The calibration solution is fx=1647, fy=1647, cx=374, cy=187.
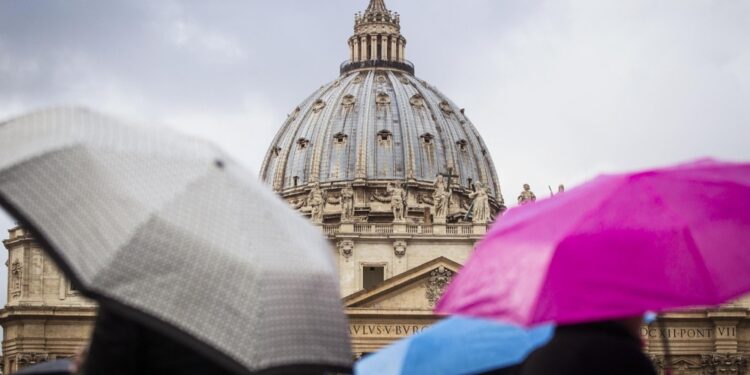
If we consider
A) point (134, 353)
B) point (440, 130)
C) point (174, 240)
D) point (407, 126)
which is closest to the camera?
point (134, 353)

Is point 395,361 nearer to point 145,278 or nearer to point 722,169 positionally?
point 722,169

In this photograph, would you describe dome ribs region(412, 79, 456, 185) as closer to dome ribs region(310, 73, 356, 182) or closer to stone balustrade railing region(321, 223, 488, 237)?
dome ribs region(310, 73, 356, 182)

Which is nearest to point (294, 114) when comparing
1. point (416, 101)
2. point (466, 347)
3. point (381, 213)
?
point (416, 101)

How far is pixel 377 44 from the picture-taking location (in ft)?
380

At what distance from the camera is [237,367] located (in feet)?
19.6

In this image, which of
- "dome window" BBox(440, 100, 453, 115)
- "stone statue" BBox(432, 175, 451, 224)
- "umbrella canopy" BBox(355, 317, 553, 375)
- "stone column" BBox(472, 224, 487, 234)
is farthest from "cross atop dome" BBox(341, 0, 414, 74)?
"umbrella canopy" BBox(355, 317, 553, 375)

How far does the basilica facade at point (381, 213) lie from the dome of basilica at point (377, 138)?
0.09 metres

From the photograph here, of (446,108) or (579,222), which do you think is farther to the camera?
(446,108)

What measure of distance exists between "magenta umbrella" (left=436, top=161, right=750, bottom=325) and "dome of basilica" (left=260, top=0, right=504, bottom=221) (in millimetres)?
90431

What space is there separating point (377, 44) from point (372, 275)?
168 ft

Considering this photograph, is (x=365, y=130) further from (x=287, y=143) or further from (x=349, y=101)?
(x=287, y=143)

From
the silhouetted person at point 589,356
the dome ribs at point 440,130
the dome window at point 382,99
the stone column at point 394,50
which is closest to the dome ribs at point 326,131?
the dome window at point 382,99

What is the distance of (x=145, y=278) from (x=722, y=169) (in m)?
3.88

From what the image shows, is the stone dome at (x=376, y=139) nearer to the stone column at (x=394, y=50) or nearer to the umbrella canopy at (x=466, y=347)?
the stone column at (x=394, y=50)
